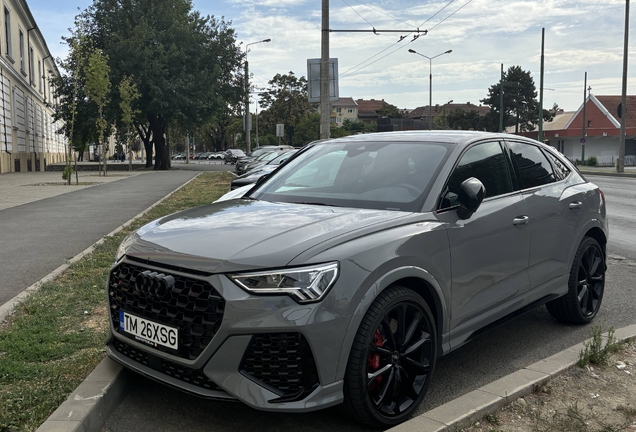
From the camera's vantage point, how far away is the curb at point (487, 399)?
3.00 meters

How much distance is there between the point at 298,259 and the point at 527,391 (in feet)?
5.51

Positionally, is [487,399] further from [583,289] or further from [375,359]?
[583,289]

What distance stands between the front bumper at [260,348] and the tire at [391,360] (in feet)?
0.43

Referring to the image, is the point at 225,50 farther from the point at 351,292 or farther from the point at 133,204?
the point at 351,292

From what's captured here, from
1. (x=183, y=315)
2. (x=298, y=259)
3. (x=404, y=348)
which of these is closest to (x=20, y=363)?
(x=183, y=315)

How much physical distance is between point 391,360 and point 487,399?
0.61 m

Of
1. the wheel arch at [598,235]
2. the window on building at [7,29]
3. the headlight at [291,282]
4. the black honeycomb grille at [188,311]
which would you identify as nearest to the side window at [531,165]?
the wheel arch at [598,235]

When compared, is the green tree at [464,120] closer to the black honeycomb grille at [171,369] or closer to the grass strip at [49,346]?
the grass strip at [49,346]

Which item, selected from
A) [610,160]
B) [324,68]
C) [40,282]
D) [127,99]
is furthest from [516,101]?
[40,282]

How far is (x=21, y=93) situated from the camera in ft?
133

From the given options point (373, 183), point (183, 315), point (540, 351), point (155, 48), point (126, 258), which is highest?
point (155, 48)

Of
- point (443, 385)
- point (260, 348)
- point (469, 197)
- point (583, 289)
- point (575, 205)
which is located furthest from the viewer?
point (583, 289)

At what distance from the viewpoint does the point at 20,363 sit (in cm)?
380

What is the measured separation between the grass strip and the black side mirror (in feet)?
8.13
